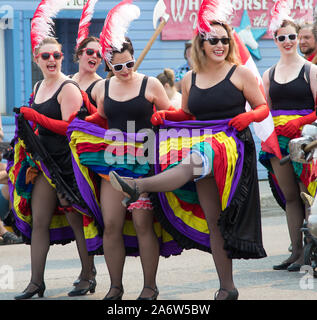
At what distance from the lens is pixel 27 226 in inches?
250

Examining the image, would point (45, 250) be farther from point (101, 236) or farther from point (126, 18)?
point (126, 18)

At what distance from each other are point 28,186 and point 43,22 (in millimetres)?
1298

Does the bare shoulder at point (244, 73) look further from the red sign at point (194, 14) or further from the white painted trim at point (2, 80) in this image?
the white painted trim at point (2, 80)

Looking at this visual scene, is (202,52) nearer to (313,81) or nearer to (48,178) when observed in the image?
(48,178)

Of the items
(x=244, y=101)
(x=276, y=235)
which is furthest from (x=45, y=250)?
(x=276, y=235)

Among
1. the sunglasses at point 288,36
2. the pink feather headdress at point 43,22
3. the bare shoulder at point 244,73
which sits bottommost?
the bare shoulder at point 244,73

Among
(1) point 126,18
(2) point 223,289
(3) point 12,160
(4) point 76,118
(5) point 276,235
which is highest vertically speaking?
(1) point 126,18

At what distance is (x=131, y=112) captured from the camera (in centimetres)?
578

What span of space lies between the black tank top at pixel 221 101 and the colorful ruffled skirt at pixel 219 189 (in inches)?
3.3

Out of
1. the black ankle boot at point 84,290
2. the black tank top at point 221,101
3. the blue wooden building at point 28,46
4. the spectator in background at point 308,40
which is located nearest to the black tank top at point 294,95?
the spectator in background at point 308,40

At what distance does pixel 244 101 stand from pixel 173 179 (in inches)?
32.8

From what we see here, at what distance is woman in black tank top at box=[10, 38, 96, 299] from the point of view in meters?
6.12

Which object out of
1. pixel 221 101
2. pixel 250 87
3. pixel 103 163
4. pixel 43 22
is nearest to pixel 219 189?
pixel 221 101

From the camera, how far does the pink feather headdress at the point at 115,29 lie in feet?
19.2
